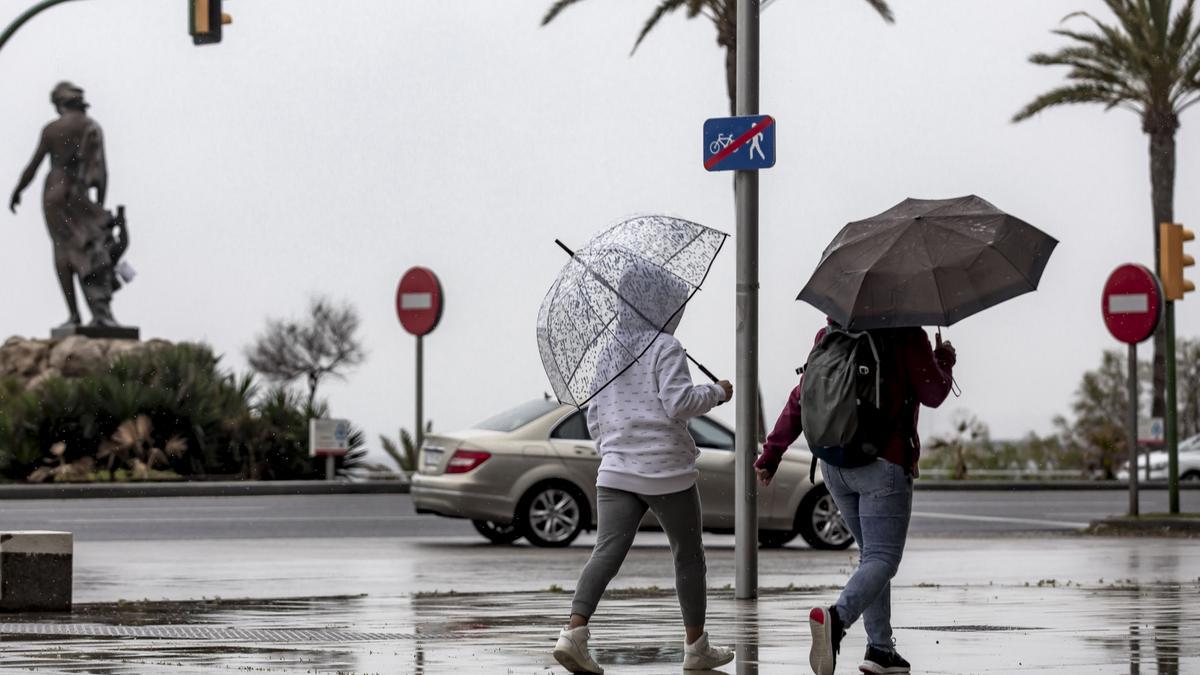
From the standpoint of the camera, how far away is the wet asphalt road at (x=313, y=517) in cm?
2209

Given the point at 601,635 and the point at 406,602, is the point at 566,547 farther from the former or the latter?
the point at 601,635

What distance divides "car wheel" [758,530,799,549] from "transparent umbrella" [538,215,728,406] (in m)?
11.7

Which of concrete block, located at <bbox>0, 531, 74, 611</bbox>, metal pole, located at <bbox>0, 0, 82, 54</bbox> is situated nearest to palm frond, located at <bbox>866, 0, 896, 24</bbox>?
Answer: metal pole, located at <bbox>0, 0, 82, 54</bbox>

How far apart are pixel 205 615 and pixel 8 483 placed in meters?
21.2

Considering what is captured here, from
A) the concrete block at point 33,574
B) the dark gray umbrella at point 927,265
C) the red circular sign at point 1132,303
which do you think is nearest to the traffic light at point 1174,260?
the red circular sign at point 1132,303

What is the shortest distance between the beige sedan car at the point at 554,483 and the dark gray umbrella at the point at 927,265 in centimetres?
1077

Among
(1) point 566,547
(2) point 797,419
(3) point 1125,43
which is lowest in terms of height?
(1) point 566,547

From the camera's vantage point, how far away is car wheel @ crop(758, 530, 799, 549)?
66.9ft

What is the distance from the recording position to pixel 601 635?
402 inches

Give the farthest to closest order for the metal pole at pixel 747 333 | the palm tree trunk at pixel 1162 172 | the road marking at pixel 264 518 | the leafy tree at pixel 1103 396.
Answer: the leafy tree at pixel 1103 396 < the palm tree trunk at pixel 1162 172 < the road marking at pixel 264 518 < the metal pole at pixel 747 333

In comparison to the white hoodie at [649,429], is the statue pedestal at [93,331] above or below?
above

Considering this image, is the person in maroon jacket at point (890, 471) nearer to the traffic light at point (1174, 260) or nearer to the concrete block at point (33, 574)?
the concrete block at point (33, 574)

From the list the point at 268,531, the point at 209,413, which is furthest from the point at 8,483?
the point at 268,531

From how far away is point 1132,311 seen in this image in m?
23.1
